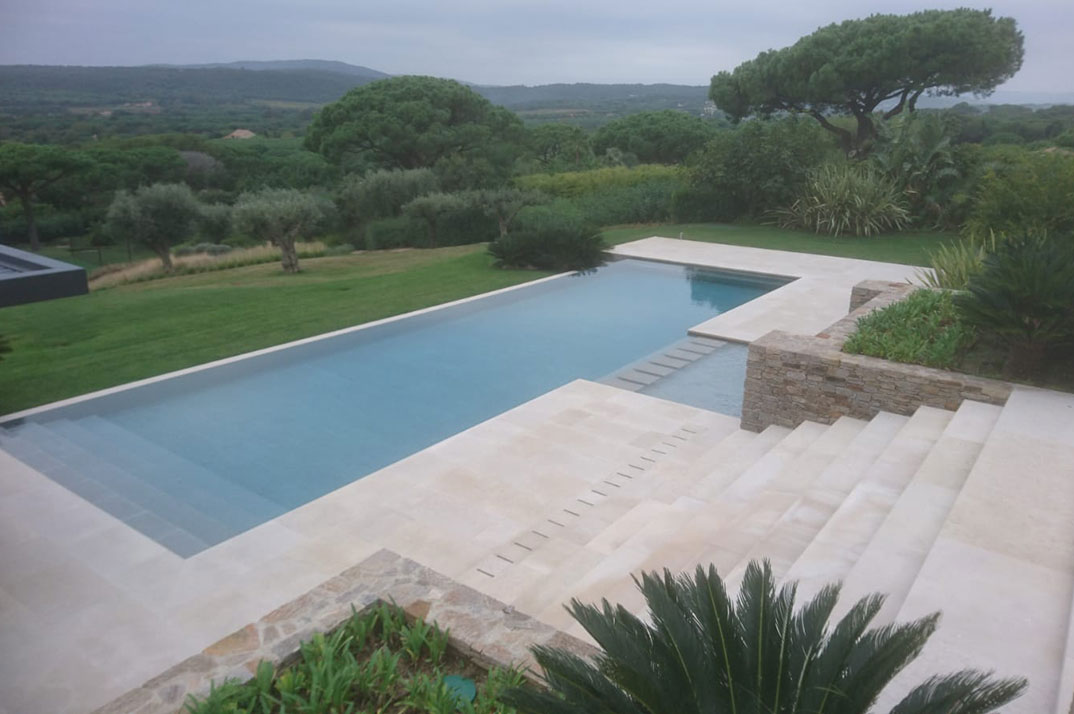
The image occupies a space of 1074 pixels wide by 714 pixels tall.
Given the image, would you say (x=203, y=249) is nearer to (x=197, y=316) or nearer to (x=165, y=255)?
(x=165, y=255)

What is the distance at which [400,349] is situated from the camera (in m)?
9.33

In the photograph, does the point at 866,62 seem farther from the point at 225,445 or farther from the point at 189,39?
the point at 189,39

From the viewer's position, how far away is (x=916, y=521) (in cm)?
386

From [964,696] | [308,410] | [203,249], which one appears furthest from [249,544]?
[203,249]

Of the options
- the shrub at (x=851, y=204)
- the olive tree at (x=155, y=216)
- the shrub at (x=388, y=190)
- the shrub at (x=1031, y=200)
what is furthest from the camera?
the shrub at (x=388, y=190)

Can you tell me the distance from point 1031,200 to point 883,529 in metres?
10.2

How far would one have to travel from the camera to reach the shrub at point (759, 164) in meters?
17.6

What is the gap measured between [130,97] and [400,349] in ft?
117

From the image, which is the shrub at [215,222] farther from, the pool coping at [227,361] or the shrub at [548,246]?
the pool coping at [227,361]

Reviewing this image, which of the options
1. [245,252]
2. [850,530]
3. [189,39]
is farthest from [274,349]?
[189,39]

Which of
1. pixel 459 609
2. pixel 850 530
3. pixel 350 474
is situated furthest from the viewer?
pixel 350 474

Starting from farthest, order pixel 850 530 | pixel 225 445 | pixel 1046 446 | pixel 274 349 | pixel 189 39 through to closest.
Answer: pixel 189 39 < pixel 274 349 < pixel 225 445 < pixel 1046 446 < pixel 850 530

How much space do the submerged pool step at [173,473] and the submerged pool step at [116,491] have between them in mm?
79

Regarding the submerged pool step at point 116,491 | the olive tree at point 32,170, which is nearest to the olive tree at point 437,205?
the submerged pool step at point 116,491
